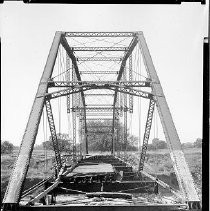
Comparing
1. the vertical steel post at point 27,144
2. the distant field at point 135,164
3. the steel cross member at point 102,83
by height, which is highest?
the steel cross member at point 102,83

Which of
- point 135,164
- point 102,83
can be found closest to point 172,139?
point 102,83

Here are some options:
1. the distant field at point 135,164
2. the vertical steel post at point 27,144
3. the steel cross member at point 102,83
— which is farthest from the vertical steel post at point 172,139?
the distant field at point 135,164

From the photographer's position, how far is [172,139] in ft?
20.6

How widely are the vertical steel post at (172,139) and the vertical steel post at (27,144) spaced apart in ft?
10.0

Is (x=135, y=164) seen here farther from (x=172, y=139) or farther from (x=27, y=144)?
(x=27, y=144)

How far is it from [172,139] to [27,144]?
10.8ft

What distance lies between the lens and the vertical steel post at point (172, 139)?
5.20 metres

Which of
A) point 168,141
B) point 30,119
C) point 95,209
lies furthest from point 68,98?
point 95,209

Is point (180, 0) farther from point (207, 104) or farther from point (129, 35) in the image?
point (129, 35)

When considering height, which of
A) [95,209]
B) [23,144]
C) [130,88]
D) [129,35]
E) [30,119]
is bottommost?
[95,209]

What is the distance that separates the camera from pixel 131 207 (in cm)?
475

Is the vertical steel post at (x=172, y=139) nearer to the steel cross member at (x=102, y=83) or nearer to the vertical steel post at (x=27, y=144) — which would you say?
the steel cross member at (x=102, y=83)

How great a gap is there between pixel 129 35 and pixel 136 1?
25.8 feet

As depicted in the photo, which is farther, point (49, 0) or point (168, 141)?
point (168, 141)
